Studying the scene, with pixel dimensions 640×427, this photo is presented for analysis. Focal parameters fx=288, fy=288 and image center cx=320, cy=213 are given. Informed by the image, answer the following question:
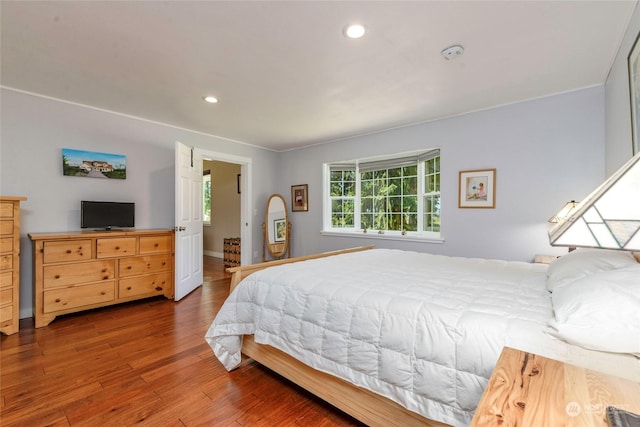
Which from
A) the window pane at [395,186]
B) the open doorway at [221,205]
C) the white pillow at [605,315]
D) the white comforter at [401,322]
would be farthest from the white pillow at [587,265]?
the open doorway at [221,205]

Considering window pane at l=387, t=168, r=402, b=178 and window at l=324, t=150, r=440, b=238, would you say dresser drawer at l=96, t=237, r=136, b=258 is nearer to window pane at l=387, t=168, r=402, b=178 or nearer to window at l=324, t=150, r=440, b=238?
window at l=324, t=150, r=440, b=238

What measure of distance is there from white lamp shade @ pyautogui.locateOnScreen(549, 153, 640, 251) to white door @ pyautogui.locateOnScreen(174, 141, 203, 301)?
3829 mm

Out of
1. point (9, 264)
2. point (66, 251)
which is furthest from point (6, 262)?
point (66, 251)

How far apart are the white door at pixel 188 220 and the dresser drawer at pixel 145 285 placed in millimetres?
194

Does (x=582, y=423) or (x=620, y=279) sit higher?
(x=620, y=279)

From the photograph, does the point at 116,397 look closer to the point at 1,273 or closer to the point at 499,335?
the point at 1,273

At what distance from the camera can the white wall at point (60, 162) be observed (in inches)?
116

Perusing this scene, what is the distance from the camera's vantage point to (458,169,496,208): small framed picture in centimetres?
332

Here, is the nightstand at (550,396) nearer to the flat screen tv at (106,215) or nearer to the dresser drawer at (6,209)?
the dresser drawer at (6,209)

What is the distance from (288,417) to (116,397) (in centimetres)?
106

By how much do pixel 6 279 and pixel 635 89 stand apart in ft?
16.4

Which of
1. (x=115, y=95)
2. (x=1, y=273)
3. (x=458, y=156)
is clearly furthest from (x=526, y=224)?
(x=1, y=273)

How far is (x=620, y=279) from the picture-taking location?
102 cm

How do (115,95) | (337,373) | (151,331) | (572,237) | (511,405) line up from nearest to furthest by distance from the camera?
(572,237) → (511,405) → (337,373) → (151,331) → (115,95)
